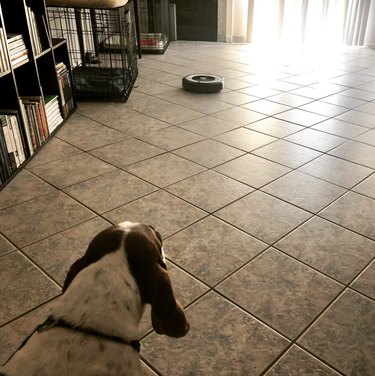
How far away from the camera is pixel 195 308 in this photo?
1502mm

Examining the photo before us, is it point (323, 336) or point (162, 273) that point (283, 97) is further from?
point (162, 273)

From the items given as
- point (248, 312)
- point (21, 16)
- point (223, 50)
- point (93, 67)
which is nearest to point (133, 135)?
point (21, 16)

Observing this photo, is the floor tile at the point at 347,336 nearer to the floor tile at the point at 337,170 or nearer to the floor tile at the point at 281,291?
the floor tile at the point at 281,291

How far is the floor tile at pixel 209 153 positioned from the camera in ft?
8.63

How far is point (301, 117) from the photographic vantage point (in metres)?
3.43

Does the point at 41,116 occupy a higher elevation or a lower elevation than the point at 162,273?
lower

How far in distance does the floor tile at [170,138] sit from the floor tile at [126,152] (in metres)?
0.07

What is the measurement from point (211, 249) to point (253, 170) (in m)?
0.86

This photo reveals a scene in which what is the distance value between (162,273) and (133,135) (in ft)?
7.09

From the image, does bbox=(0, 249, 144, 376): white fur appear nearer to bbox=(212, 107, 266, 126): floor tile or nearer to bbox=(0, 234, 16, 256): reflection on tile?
bbox=(0, 234, 16, 256): reflection on tile

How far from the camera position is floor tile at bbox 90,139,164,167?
261 centimetres

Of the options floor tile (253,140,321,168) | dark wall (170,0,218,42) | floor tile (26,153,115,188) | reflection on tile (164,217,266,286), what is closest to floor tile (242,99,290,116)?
floor tile (253,140,321,168)

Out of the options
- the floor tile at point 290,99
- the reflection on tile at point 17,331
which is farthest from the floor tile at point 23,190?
the floor tile at point 290,99

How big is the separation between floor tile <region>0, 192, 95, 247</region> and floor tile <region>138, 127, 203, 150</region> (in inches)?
34.8
